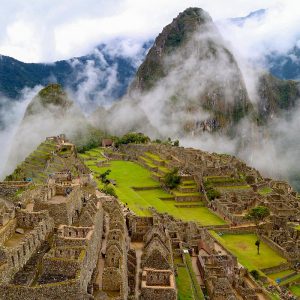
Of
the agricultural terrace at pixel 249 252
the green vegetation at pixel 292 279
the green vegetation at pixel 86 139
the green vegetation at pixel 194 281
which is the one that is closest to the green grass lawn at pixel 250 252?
the agricultural terrace at pixel 249 252

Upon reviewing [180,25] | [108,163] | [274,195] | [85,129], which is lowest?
Answer: [274,195]

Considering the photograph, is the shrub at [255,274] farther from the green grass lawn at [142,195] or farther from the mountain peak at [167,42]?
the mountain peak at [167,42]

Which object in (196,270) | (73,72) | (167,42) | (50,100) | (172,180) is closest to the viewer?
(196,270)

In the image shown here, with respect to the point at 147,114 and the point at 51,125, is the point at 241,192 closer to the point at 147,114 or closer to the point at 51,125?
the point at 51,125

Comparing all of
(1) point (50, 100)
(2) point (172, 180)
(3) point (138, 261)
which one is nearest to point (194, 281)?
(3) point (138, 261)

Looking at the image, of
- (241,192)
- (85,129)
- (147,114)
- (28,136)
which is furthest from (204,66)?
(241,192)

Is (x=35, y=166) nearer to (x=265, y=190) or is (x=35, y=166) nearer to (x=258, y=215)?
(x=258, y=215)
